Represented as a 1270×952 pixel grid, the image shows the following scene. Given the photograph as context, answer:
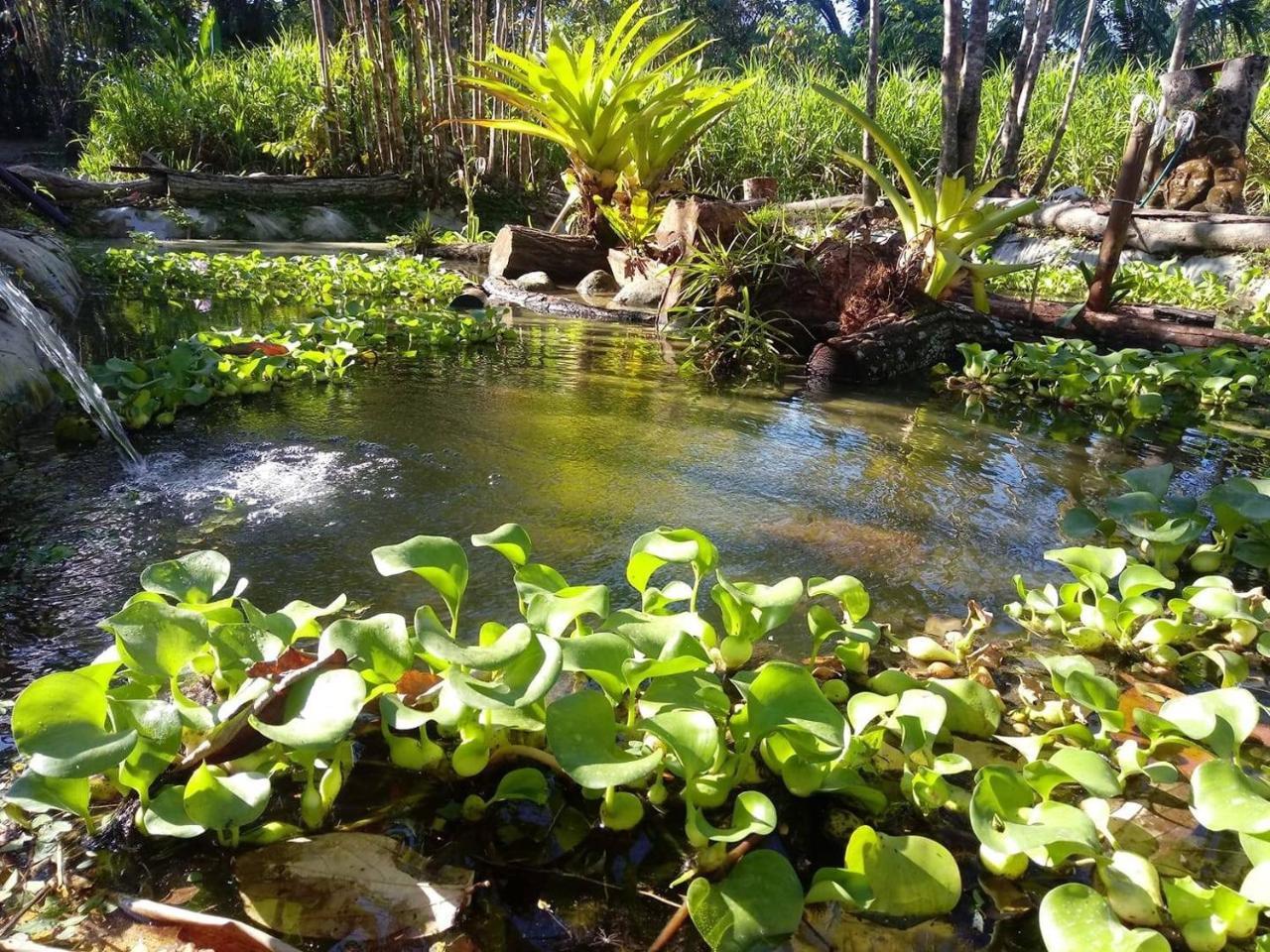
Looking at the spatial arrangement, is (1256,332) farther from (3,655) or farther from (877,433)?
(3,655)

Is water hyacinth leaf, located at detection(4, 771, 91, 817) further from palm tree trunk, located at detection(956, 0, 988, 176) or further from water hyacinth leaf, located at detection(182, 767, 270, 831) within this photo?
palm tree trunk, located at detection(956, 0, 988, 176)

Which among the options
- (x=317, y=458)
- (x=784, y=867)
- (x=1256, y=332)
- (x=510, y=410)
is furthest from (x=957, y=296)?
(x=784, y=867)

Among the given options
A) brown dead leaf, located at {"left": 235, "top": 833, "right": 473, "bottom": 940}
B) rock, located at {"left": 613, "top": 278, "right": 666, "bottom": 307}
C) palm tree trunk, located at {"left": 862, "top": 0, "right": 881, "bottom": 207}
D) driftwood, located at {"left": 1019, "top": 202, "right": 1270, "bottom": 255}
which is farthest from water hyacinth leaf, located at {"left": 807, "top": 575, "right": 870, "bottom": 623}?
palm tree trunk, located at {"left": 862, "top": 0, "right": 881, "bottom": 207}

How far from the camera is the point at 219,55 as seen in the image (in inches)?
527

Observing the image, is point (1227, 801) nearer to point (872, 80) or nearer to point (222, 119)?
point (872, 80)

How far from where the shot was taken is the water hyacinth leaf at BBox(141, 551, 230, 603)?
1170mm

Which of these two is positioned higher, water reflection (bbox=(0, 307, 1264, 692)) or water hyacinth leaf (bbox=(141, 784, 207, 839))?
water hyacinth leaf (bbox=(141, 784, 207, 839))

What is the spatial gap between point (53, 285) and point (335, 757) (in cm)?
453

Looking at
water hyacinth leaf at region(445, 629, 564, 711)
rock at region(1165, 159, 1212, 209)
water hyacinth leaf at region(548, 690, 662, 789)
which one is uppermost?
rock at region(1165, 159, 1212, 209)

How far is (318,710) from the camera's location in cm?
95

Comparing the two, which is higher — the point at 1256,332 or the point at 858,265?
the point at 858,265

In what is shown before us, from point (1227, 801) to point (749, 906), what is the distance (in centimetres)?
58

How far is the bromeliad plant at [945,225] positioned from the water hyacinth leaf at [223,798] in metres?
4.51

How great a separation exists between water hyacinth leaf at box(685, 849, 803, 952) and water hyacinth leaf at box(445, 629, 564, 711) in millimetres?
276
